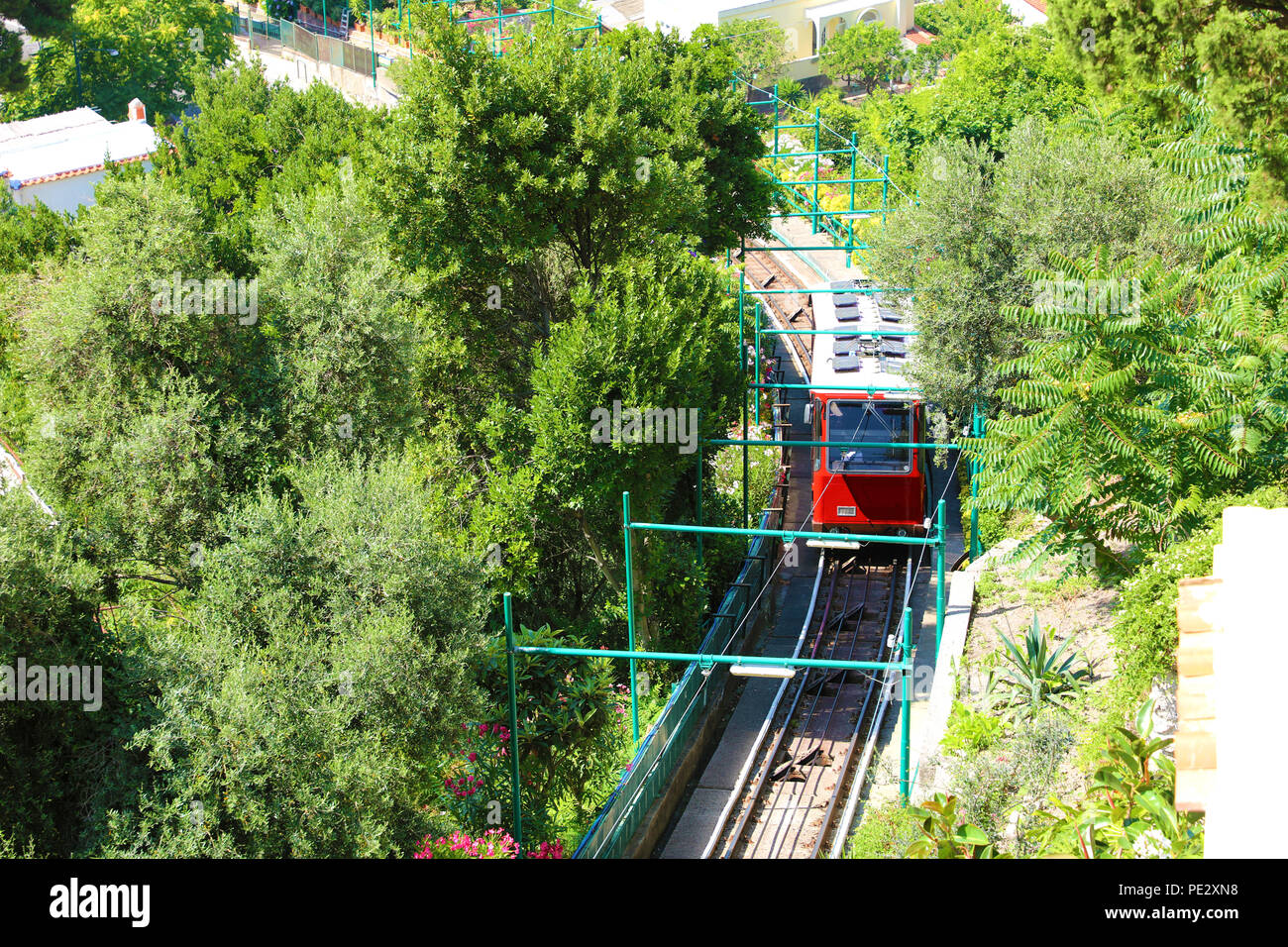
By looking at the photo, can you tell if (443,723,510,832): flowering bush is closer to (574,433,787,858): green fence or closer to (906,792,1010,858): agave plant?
(574,433,787,858): green fence

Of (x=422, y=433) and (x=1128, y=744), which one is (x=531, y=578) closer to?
(x=422, y=433)

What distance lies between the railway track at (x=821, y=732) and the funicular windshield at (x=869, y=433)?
2690 mm

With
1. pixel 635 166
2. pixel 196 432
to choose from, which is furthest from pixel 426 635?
pixel 635 166

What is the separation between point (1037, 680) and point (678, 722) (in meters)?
5.68

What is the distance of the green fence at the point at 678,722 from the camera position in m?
16.0

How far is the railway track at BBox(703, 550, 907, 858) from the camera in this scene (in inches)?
709

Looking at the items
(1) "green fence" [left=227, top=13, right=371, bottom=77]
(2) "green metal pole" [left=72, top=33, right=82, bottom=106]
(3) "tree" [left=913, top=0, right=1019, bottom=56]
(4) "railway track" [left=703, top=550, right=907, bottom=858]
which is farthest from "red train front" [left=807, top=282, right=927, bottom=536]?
(2) "green metal pole" [left=72, top=33, right=82, bottom=106]

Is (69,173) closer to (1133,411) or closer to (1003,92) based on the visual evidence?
(1003,92)

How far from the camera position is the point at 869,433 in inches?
975

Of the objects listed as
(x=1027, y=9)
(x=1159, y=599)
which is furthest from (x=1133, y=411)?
(x=1027, y=9)

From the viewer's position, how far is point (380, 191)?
20656 mm

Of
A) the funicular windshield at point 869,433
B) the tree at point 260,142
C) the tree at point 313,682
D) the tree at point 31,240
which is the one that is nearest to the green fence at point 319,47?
the tree at point 260,142

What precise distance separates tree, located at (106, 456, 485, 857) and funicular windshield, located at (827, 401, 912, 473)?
1082cm

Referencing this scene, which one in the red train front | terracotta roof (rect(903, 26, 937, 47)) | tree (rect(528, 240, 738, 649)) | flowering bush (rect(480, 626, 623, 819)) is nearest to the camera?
flowering bush (rect(480, 626, 623, 819))
